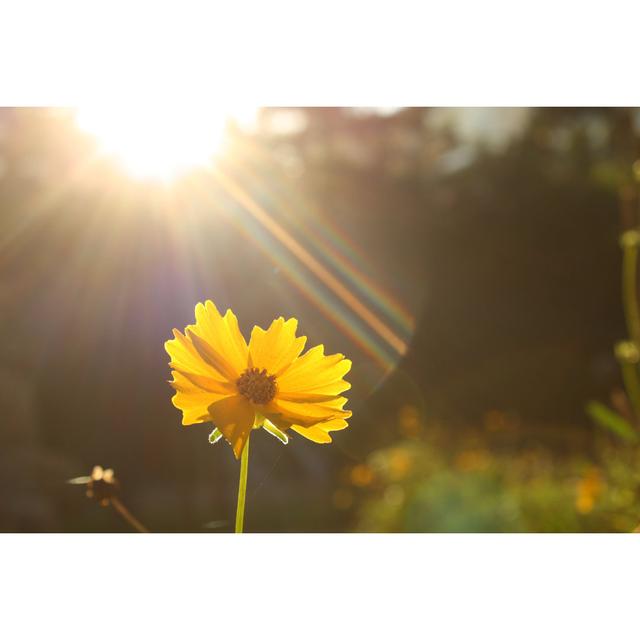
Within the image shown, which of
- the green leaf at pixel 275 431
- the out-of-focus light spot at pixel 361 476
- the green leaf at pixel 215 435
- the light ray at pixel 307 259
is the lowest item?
the green leaf at pixel 215 435

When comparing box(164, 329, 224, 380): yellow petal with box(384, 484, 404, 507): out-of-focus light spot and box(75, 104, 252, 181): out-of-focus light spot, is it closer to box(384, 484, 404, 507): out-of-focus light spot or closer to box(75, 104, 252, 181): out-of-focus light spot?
box(75, 104, 252, 181): out-of-focus light spot

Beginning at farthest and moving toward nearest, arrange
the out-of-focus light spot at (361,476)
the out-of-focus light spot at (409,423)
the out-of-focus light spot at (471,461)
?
the out-of-focus light spot at (409,423), the out-of-focus light spot at (361,476), the out-of-focus light spot at (471,461)

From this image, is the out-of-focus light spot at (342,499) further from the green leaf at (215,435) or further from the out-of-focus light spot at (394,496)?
the green leaf at (215,435)

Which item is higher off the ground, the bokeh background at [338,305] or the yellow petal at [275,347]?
the bokeh background at [338,305]

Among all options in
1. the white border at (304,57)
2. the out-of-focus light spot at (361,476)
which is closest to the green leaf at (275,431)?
the white border at (304,57)

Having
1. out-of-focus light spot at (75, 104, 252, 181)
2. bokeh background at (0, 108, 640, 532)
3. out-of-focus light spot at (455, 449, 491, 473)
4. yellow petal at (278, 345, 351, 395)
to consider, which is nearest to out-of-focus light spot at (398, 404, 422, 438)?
bokeh background at (0, 108, 640, 532)
